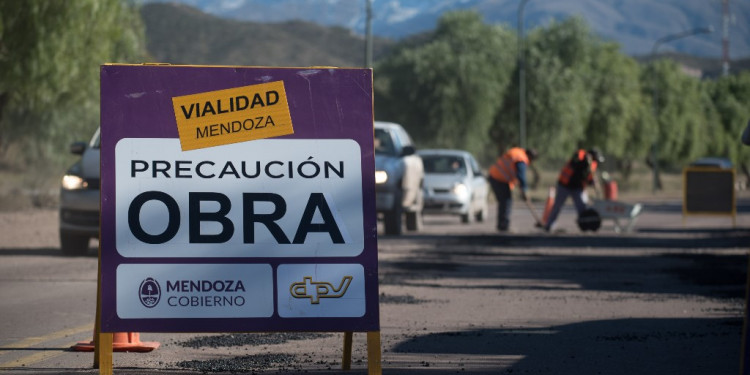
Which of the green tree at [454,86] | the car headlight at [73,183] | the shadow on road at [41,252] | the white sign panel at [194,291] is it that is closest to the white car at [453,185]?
the shadow on road at [41,252]

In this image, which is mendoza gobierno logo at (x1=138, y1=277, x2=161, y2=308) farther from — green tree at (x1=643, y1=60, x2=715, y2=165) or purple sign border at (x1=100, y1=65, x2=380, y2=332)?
green tree at (x1=643, y1=60, x2=715, y2=165)

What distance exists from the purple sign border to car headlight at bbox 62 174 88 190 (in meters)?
10.1

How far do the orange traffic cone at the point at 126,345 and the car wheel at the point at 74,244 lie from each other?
347 inches

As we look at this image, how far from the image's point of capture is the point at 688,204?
3000 cm

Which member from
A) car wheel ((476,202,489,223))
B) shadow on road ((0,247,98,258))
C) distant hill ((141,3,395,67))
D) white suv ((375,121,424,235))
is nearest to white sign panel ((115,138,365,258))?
shadow on road ((0,247,98,258))

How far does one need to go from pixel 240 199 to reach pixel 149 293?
0.65 meters

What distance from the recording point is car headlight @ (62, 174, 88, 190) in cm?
1673

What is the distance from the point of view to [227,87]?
6.98 meters

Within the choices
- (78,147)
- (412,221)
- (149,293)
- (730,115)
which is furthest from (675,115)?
(149,293)

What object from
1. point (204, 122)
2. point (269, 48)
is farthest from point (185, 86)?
point (269, 48)

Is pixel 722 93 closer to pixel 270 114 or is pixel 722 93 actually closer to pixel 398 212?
pixel 398 212

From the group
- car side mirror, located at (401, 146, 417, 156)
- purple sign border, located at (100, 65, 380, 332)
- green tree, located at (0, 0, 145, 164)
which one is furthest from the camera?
green tree, located at (0, 0, 145, 164)

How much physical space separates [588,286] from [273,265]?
7.75 metres

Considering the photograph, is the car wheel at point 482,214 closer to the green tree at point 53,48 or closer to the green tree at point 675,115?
the green tree at point 53,48
